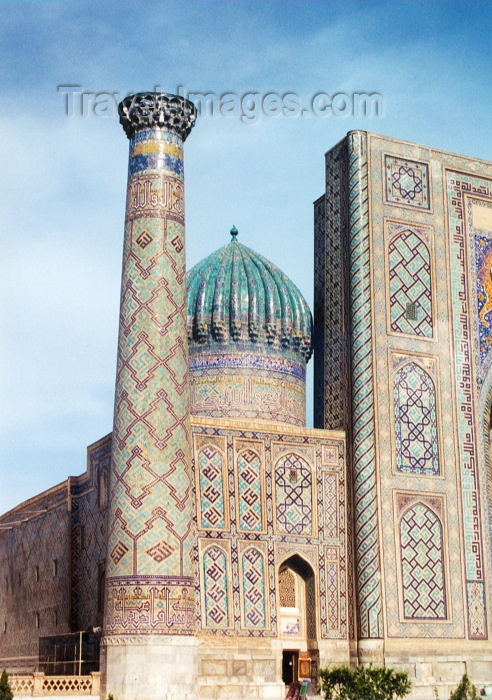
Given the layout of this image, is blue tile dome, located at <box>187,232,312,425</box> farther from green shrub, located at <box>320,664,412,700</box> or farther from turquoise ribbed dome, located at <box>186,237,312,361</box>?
green shrub, located at <box>320,664,412,700</box>

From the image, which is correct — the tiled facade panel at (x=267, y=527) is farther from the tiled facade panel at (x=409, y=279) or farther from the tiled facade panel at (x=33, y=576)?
the tiled facade panel at (x=33, y=576)

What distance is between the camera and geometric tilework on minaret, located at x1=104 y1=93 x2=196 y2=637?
9.75 meters

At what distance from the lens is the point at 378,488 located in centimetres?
1161

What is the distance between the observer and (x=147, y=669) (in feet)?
31.0

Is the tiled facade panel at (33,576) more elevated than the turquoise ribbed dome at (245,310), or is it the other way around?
the turquoise ribbed dome at (245,310)

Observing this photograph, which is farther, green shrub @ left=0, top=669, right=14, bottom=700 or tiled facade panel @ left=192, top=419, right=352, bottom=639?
tiled facade panel @ left=192, top=419, right=352, bottom=639

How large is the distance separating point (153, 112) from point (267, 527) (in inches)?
170

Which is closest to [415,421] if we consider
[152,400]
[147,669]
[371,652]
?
[371,652]

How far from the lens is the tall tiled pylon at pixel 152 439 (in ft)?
31.4

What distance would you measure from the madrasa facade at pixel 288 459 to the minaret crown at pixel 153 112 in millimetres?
24

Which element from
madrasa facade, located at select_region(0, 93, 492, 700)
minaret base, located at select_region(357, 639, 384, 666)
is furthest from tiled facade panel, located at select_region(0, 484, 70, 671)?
minaret base, located at select_region(357, 639, 384, 666)

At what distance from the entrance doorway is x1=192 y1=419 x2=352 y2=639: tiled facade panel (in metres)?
0.29

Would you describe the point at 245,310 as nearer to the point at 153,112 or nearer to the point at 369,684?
the point at 153,112

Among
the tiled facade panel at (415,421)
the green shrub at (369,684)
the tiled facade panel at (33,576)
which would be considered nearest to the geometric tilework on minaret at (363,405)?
the tiled facade panel at (415,421)
